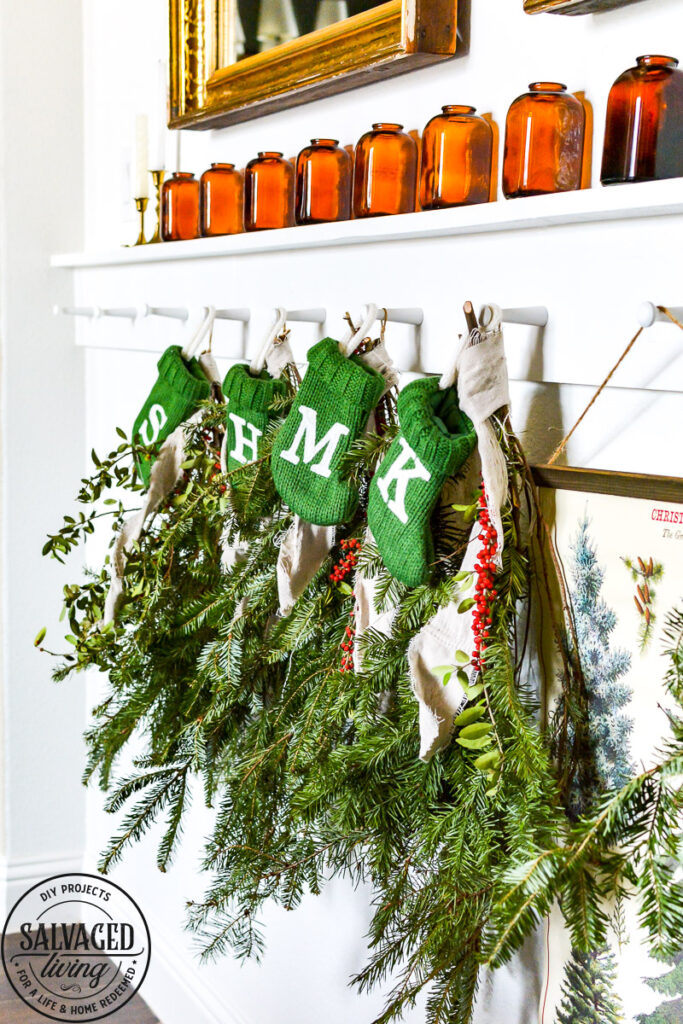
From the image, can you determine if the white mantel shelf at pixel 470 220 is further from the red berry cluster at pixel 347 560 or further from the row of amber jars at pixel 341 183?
the red berry cluster at pixel 347 560

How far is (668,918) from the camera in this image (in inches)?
26.3

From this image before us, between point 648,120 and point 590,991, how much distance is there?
0.69m

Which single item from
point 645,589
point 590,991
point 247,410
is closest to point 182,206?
point 247,410

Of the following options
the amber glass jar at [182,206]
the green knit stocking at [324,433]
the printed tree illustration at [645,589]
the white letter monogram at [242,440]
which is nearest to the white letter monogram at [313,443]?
the green knit stocking at [324,433]

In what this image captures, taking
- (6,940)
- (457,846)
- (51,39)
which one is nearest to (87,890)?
(6,940)

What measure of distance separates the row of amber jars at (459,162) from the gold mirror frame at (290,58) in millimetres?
79

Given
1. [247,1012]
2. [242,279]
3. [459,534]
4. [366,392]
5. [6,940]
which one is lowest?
[6,940]

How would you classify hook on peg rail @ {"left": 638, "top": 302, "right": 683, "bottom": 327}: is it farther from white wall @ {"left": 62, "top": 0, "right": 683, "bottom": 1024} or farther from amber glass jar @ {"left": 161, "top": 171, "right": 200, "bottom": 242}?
amber glass jar @ {"left": 161, "top": 171, "right": 200, "bottom": 242}

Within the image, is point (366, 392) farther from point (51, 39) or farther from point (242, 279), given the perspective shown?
point (51, 39)

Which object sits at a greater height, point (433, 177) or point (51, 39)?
point (51, 39)

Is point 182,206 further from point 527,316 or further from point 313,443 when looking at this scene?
point 527,316

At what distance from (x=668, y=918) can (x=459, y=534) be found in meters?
0.36

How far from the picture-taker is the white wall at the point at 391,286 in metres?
0.83

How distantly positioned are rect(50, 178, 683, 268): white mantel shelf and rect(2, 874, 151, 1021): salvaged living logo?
1157 mm
